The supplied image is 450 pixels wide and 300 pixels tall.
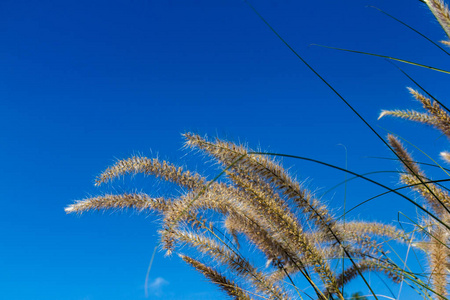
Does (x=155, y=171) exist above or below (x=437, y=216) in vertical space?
above

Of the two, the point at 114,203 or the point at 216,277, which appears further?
the point at 114,203

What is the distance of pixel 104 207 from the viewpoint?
2830 millimetres

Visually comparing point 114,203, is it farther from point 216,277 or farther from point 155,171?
point 216,277

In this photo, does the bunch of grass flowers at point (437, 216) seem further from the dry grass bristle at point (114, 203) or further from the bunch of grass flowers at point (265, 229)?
the dry grass bristle at point (114, 203)

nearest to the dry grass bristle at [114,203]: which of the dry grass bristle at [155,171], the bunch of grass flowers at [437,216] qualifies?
the dry grass bristle at [155,171]

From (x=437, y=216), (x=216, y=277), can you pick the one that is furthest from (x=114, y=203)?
(x=437, y=216)

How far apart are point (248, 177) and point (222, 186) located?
1.76 ft

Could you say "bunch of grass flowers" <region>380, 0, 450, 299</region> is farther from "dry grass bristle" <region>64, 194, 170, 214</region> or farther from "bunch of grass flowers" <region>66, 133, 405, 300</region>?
"dry grass bristle" <region>64, 194, 170, 214</region>

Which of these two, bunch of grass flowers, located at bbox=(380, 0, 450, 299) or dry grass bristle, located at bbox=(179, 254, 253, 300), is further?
dry grass bristle, located at bbox=(179, 254, 253, 300)

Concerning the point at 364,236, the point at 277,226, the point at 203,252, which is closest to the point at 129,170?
the point at 203,252

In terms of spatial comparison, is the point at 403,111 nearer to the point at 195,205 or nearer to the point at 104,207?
the point at 195,205

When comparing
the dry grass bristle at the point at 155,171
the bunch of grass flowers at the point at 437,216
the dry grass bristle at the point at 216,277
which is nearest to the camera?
the bunch of grass flowers at the point at 437,216

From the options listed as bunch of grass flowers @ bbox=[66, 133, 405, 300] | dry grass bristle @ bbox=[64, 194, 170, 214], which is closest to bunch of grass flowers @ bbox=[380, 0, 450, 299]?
bunch of grass flowers @ bbox=[66, 133, 405, 300]

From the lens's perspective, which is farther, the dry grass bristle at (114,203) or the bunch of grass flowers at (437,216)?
the dry grass bristle at (114,203)
